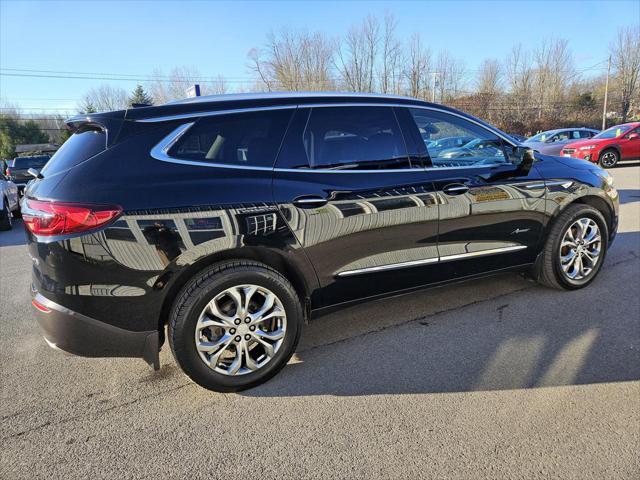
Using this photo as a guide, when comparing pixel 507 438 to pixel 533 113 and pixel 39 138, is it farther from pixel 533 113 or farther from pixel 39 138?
pixel 39 138

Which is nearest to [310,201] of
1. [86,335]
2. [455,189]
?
[455,189]

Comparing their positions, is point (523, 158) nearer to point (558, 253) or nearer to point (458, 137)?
point (458, 137)

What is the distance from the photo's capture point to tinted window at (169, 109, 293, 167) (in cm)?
262

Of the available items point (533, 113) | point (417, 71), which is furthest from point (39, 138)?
point (533, 113)

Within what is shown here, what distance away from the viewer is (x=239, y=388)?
273 centimetres

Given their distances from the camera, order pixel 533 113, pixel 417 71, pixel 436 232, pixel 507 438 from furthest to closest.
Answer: pixel 533 113, pixel 417 71, pixel 436 232, pixel 507 438

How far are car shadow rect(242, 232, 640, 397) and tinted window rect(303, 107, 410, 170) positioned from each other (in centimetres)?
134

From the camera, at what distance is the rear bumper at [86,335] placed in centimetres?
241

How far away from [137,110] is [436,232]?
2219mm

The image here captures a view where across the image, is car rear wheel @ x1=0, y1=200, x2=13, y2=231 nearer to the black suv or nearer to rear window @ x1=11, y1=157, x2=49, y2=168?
the black suv

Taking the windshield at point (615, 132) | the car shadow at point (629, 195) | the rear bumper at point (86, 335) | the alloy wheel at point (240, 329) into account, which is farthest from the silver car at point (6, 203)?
the windshield at point (615, 132)

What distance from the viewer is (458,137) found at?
11.8 ft

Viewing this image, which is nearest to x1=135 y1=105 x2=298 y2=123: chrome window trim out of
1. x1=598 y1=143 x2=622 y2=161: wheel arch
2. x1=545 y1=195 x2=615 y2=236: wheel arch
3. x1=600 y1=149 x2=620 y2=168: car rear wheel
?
x1=545 y1=195 x2=615 y2=236: wheel arch

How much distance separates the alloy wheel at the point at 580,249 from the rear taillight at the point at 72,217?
149 inches
